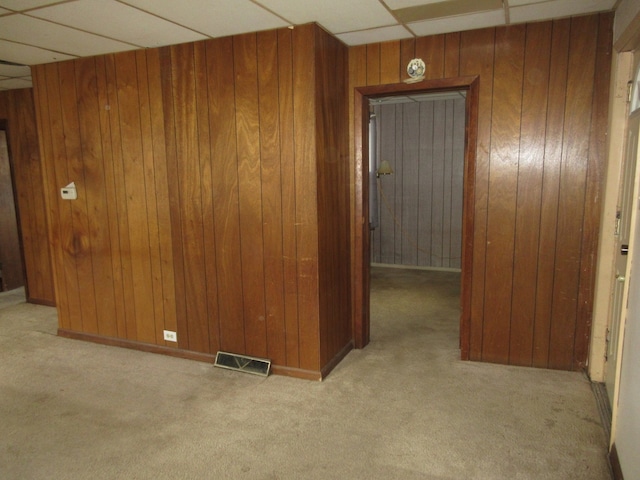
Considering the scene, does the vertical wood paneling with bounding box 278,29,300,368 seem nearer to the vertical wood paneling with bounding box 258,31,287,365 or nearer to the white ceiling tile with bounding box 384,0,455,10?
the vertical wood paneling with bounding box 258,31,287,365

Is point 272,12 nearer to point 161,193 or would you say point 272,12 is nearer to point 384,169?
point 161,193

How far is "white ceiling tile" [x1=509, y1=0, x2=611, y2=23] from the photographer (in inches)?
101

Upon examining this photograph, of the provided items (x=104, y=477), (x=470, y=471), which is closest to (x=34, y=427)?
(x=104, y=477)

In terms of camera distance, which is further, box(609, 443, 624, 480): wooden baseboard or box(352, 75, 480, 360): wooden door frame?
box(352, 75, 480, 360): wooden door frame

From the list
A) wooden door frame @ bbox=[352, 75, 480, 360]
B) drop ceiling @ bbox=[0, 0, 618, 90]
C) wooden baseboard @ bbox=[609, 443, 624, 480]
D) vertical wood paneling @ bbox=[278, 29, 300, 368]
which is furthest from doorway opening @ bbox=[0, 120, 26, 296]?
wooden baseboard @ bbox=[609, 443, 624, 480]

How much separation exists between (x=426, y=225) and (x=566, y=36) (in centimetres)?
384

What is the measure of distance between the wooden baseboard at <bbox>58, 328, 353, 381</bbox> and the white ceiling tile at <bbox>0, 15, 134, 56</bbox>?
92.0 inches

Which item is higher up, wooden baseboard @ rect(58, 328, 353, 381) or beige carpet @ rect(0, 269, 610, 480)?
wooden baseboard @ rect(58, 328, 353, 381)

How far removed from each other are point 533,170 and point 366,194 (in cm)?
120

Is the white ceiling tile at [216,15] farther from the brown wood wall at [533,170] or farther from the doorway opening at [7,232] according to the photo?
the doorway opening at [7,232]

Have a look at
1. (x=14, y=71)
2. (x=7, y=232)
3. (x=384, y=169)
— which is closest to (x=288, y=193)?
(x=14, y=71)

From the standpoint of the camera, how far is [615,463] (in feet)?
6.79

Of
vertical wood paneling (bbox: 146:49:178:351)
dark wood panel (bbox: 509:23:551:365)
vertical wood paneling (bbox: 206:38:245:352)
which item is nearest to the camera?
dark wood panel (bbox: 509:23:551:365)

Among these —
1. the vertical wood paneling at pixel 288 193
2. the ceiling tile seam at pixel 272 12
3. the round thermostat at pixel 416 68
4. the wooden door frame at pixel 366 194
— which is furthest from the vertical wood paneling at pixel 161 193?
the round thermostat at pixel 416 68
